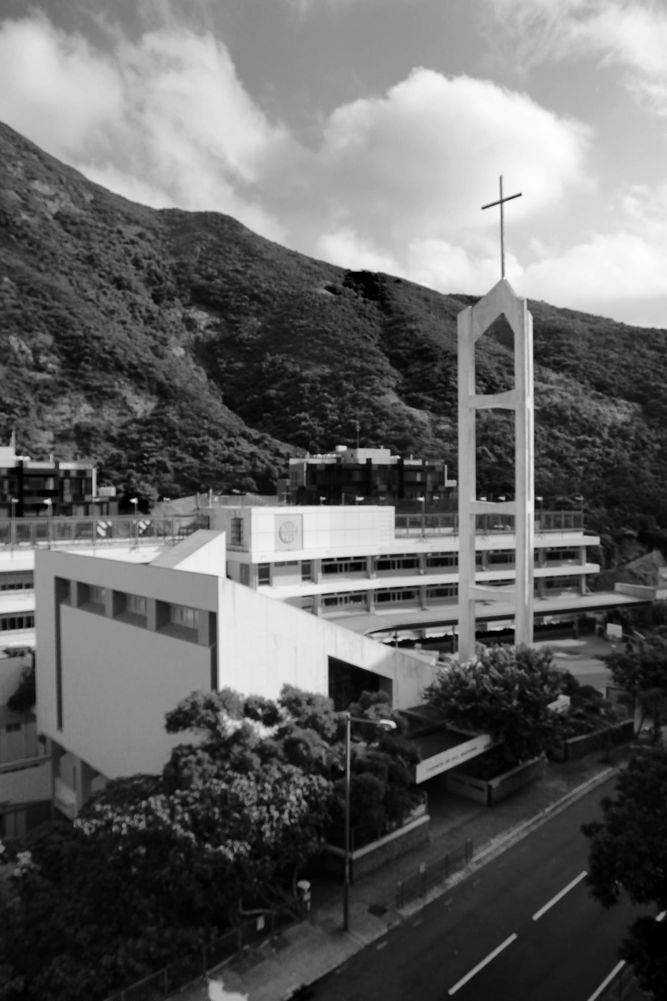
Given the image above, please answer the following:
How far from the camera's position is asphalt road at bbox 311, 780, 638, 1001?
643 inches

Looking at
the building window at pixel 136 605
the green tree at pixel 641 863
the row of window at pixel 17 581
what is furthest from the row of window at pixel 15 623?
the green tree at pixel 641 863

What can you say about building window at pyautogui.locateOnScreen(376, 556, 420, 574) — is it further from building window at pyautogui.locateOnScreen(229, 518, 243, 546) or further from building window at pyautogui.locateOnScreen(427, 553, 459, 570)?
→ building window at pyautogui.locateOnScreen(229, 518, 243, 546)

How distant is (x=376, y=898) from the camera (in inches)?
789

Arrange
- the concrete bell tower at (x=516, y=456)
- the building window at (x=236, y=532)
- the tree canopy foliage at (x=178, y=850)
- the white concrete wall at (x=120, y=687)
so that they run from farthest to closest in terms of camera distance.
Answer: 1. the building window at (x=236, y=532)
2. the concrete bell tower at (x=516, y=456)
3. the white concrete wall at (x=120, y=687)
4. the tree canopy foliage at (x=178, y=850)

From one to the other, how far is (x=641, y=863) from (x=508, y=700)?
1156 centimetres

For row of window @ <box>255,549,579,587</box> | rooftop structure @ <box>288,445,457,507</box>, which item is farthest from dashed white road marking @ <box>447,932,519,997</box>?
rooftop structure @ <box>288,445,457,507</box>

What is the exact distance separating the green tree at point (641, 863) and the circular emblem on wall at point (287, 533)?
31416mm

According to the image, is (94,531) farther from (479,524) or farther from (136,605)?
(479,524)

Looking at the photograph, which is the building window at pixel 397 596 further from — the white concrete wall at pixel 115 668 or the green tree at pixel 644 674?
the white concrete wall at pixel 115 668

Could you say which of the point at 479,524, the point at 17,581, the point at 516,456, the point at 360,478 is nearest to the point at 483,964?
the point at 516,456

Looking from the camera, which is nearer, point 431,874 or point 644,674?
point 431,874

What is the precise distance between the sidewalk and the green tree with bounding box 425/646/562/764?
232 cm

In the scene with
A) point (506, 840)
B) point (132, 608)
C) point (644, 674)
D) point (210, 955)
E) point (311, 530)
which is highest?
point (311, 530)

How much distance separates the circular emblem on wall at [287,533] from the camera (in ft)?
152
